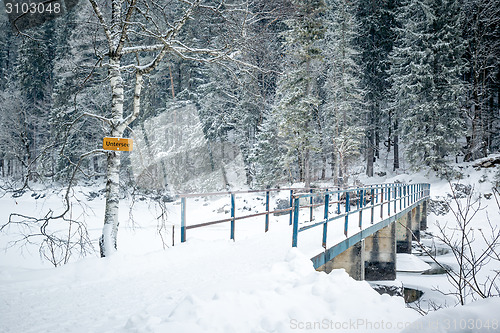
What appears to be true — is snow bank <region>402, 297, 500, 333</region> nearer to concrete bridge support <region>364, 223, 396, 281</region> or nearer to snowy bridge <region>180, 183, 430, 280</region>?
snowy bridge <region>180, 183, 430, 280</region>

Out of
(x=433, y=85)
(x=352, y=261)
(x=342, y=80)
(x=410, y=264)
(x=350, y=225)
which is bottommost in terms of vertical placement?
(x=410, y=264)

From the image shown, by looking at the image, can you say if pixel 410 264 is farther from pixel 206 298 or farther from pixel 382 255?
pixel 206 298

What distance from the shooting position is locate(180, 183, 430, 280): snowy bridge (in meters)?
5.65

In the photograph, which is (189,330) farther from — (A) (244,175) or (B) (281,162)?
(A) (244,175)

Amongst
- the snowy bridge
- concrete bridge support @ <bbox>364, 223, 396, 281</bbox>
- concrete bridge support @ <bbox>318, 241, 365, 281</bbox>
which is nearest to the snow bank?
the snowy bridge

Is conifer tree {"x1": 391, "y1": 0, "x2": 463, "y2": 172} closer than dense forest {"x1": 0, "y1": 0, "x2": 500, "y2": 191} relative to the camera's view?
No

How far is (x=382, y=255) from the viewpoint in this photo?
458 inches

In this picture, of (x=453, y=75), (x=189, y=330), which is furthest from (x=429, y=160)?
(x=189, y=330)

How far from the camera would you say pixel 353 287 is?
11.7 feet

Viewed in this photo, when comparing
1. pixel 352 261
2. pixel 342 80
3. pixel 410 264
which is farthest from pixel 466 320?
pixel 342 80

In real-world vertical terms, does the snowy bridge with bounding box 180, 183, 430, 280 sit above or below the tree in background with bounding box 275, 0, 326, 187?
below

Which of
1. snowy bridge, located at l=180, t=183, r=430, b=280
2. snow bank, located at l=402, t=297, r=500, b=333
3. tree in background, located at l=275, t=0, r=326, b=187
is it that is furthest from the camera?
tree in background, located at l=275, t=0, r=326, b=187

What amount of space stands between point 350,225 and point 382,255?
409 centimetres

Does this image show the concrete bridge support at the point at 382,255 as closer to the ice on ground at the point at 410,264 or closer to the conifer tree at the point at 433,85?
the ice on ground at the point at 410,264
